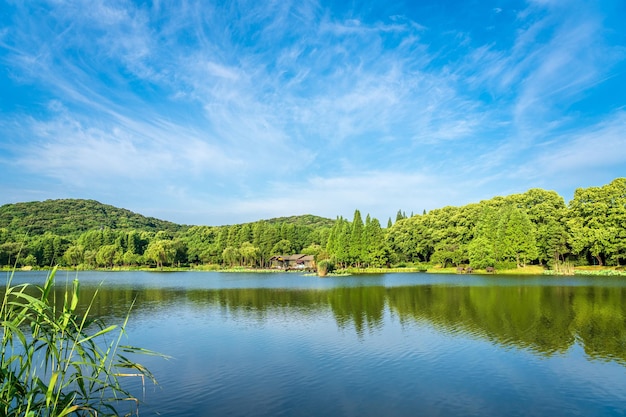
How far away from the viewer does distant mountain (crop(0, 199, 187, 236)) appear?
417 feet

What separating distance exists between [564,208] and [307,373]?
219ft

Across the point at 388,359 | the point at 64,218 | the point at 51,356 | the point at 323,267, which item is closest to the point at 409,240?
the point at 323,267

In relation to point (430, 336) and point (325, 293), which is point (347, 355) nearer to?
point (430, 336)

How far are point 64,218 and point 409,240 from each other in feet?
448

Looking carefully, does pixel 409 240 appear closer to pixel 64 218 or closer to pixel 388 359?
pixel 388 359

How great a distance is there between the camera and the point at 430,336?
61.4 feet

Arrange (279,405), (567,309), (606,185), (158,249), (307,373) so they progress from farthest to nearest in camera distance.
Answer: (158,249)
(606,185)
(567,309)
(307,373)
(279,405)

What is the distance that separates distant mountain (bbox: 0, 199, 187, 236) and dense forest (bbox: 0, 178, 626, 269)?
70 centimetres

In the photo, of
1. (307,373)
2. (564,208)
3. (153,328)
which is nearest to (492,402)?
(307,373)

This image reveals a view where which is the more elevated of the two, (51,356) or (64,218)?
(64,218)

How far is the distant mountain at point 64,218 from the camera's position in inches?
5010

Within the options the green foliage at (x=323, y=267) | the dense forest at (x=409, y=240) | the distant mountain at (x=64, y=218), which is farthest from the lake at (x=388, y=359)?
the distant mountain at (x=64, y=218)

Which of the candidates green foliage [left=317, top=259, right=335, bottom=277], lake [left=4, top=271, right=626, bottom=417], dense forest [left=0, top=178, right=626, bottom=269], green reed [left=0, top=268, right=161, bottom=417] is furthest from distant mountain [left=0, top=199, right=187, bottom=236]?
green reed [left=0, top=268, right=161, bottom=417]

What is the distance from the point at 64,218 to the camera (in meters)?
151
